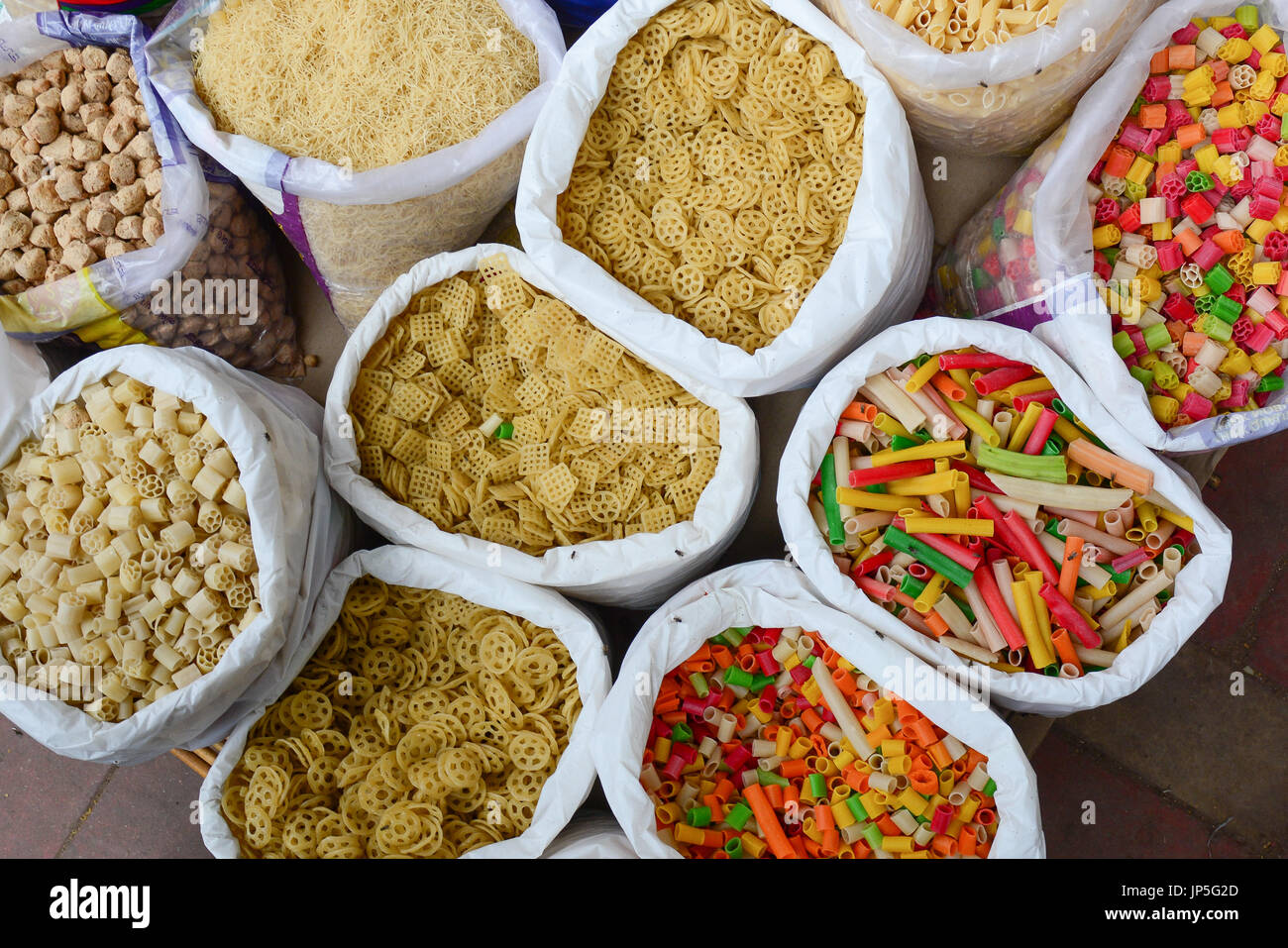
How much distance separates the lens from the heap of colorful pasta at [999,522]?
116cm

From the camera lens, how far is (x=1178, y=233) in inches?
46.3

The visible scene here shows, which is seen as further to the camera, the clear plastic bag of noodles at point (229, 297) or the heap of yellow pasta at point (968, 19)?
the clear plastic bag of noodles at point (229, 297)

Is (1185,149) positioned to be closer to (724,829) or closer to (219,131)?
(724,829)

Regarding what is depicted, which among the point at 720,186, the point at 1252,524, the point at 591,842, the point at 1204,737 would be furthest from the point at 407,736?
the point at 1252,524

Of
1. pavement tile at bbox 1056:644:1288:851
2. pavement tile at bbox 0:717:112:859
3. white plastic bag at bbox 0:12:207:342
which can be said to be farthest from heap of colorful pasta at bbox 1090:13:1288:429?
pavement tile at bbox 0:717:112:859

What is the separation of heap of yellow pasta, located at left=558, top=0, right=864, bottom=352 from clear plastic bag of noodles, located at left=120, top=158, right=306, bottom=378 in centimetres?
59

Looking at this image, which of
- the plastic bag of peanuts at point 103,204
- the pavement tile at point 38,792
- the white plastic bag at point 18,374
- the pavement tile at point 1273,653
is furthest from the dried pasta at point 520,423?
the pavement tile at point 1273,653

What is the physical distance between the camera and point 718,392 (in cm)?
128

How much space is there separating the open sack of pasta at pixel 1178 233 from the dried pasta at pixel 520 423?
52 cm

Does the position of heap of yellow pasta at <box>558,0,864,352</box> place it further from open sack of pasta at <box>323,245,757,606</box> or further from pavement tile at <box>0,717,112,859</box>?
pavement tile at <box>0,717,112,859</box>

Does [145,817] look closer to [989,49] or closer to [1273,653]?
[989,49]

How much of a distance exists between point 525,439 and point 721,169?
0.48 m

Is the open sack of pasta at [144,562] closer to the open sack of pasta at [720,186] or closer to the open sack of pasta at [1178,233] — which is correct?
the open sack of pasta at [720,186]

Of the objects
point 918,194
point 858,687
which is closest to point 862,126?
point 918,194
